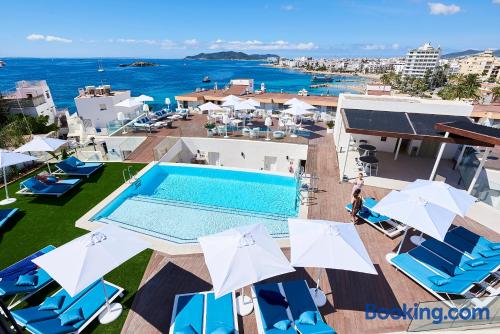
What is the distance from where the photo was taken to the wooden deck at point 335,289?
631cm

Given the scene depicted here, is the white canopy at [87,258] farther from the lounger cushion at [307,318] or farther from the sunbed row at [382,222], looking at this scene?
the sunbed row at [382,222]

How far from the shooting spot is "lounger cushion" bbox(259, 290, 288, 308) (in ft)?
21.0

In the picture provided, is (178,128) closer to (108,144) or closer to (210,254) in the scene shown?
(108,144)

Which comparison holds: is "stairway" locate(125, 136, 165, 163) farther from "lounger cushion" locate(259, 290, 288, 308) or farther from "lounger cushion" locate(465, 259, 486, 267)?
"lounger cushion" locate(465, 259, 486, 267)

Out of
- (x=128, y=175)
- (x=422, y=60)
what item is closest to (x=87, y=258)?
(x=128, y=175)

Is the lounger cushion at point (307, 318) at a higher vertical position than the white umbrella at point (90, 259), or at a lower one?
lower

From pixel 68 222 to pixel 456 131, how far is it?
1693 cm

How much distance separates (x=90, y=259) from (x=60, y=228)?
596 cm

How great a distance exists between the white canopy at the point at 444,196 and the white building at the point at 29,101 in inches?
1637

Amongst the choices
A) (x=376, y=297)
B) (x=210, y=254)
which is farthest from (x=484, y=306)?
(x=210, y=254)

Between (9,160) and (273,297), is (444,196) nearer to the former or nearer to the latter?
(273,297)

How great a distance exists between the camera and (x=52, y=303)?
6.38 metres

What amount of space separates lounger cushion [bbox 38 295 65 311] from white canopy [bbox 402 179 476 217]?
35.0 feet

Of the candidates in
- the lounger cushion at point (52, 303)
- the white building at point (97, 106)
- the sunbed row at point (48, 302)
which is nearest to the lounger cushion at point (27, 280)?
the sunbed row at point (48, 302)
